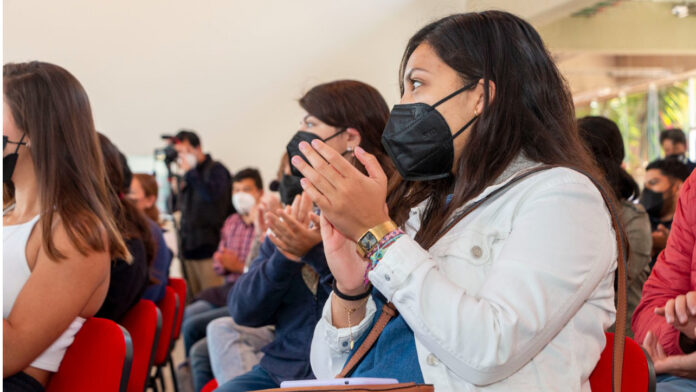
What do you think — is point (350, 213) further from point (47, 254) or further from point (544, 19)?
point (544, 19)

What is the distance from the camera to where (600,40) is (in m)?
6.71

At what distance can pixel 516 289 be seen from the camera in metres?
1.04

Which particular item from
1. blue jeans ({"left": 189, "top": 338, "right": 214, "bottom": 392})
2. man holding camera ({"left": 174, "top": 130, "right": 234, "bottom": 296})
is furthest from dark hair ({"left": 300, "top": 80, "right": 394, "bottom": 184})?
man holding camera ({"left": 174, "top": 130, "right": 234, "bottom": 296})

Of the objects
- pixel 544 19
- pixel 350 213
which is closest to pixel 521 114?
pixel 350 213

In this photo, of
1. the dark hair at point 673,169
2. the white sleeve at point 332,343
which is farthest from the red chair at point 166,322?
the dark hair at point 673,169

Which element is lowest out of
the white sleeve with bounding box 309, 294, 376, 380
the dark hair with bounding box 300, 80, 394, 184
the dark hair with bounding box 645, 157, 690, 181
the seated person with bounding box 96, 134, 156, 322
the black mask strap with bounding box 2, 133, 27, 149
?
the dark hair with bounding box 645, 157, 690, 181

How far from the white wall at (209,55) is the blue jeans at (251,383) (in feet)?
15.1

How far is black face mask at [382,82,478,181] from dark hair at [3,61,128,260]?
940 millimetres

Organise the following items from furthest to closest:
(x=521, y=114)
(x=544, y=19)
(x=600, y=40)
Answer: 1. (x=600, y=40)
2. (x=544, y=19)
3. (x=521, y=114)

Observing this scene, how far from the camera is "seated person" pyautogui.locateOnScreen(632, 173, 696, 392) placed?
1658 millimetres

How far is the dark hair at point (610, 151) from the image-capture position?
8.16 ft

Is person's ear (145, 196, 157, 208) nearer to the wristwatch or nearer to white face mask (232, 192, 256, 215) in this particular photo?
white face mask (232, 192, 256, 215)

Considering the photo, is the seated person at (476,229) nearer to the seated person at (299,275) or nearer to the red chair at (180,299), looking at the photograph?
the seated person at (299,275)

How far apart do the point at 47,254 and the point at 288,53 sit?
18.7 feet
